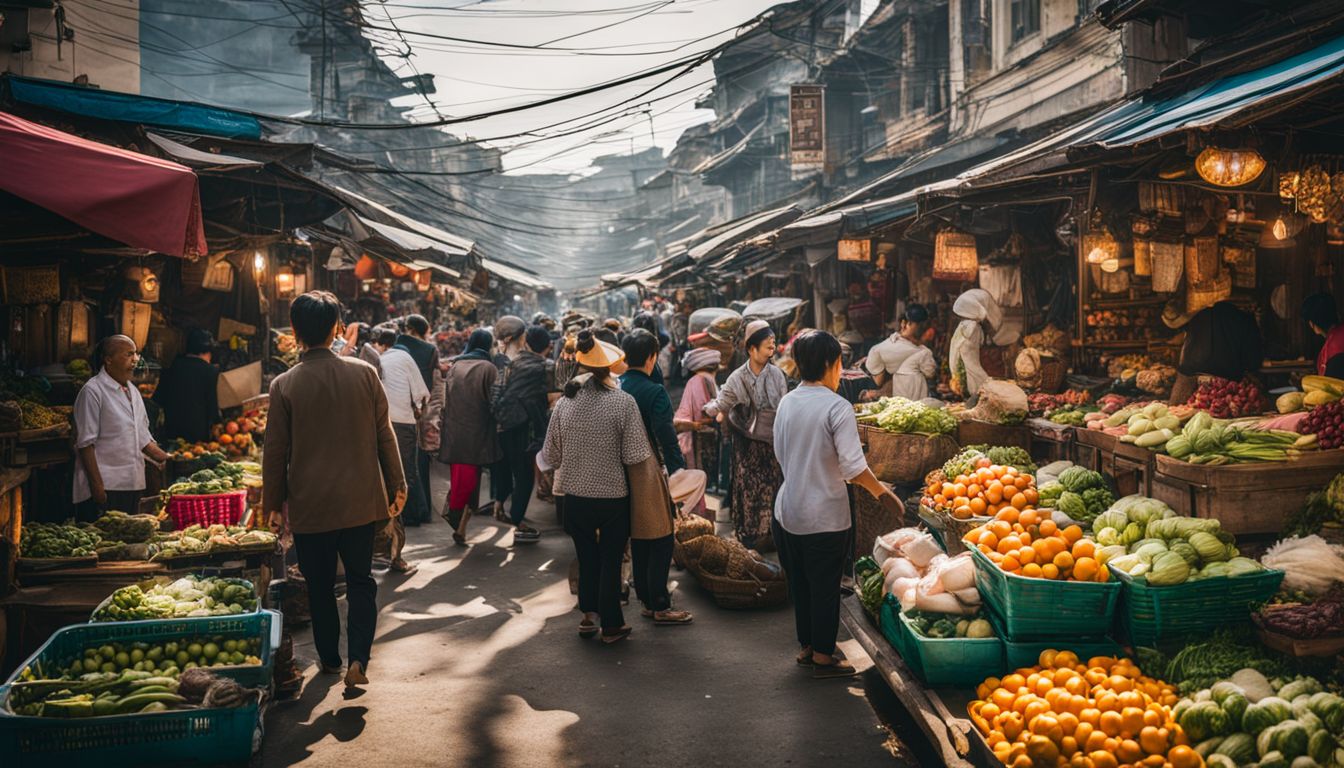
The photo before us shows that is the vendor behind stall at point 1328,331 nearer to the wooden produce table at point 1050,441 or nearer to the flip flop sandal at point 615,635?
the wooden produce table at point 1050,441

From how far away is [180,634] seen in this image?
4934 millimetres

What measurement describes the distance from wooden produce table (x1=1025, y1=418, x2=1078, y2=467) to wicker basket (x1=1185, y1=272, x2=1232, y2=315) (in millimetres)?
1967

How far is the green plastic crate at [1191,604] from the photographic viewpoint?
4.43 metres

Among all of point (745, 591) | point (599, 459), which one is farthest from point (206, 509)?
point (745, 591)

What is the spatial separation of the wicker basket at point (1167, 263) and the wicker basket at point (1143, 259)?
4.4 inches

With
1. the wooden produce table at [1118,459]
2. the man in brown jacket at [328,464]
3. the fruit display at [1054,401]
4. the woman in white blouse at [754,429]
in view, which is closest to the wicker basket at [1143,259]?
the fruit display at [1054,401]

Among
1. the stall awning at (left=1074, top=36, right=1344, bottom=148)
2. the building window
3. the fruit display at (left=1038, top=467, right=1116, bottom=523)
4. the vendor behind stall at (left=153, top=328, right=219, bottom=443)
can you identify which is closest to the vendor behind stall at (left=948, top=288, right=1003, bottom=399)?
the stall awning at (left=1074, top=36, right=1344, bottom=148)

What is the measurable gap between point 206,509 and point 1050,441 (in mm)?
6814

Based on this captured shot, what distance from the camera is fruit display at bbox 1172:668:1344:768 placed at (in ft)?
11.5

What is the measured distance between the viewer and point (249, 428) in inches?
395

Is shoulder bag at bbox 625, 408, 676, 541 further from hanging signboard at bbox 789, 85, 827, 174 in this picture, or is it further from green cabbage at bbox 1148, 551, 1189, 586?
hanging signboard at bbox 789, 85, 827, 174

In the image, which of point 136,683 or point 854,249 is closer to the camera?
point 136,683

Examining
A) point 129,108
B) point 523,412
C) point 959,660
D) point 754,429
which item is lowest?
point 959,660

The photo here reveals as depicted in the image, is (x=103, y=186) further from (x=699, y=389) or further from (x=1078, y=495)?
(x=699, y=389)
